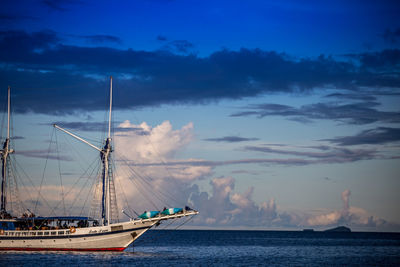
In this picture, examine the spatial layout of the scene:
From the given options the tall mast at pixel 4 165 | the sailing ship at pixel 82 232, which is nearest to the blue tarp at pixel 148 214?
the sailing ship at pixel 82 232

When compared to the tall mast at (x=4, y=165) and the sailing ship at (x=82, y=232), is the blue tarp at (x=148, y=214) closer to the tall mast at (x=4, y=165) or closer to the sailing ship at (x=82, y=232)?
the sailing ship at (x=82, y=232)

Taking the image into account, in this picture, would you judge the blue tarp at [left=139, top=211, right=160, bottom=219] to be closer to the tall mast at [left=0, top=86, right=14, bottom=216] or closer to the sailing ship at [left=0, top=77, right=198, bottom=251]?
the sailing ship at [left=0, top=77, right=198, bottom=251]

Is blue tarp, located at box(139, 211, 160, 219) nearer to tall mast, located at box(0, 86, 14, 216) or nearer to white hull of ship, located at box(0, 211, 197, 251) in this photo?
white hull of ship, located at box(0, 211, 197, 251)

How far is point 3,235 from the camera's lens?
329 ft

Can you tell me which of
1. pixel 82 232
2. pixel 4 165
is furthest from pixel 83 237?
pixel 4 165

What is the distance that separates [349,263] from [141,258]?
37.5 metres

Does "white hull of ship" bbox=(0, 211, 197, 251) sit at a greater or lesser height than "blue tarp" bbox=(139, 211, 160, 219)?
lesser

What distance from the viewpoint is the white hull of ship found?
9719 cm

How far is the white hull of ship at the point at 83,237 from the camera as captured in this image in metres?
97.2

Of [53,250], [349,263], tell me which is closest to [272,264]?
[349,263]

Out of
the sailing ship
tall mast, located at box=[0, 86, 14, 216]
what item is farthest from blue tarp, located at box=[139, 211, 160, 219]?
tall mast, located at box=[0, 86, 14, 216]

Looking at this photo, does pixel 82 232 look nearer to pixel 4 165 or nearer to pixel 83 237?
pixel 83 237

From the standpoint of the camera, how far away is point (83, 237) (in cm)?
9750

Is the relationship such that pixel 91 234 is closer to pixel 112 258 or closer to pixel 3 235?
pixel 112 258
